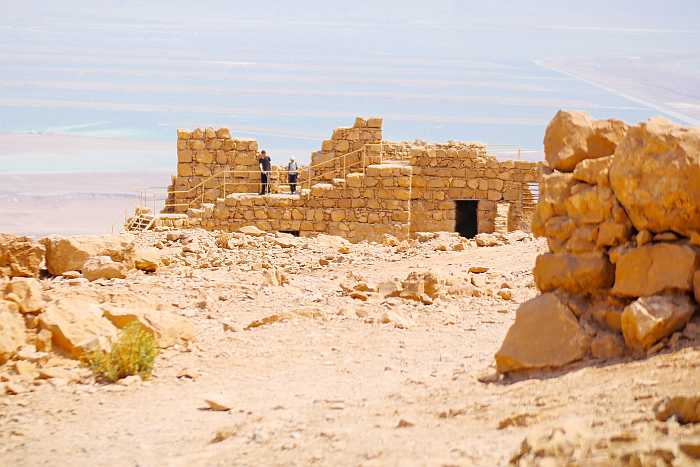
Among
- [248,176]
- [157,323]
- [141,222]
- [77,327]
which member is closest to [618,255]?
[157,323]

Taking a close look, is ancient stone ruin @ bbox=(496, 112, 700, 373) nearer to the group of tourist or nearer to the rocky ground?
the rocky ground

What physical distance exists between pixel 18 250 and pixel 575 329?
25.0 feet

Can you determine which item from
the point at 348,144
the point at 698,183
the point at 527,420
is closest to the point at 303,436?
the point at 527,420

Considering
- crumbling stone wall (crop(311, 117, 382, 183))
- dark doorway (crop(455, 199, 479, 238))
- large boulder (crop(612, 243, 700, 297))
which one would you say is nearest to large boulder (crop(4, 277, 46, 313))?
large boulder (crop(612, 243, 700, 297))

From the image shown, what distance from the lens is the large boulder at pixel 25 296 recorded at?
959cm

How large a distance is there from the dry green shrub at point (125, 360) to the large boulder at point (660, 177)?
3.69 m

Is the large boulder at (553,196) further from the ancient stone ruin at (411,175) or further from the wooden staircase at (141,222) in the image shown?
the ancient stone ruin at (411,175)

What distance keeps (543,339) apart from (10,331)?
13.7ft

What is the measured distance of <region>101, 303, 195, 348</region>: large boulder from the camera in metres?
9.57

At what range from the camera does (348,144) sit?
23.1 meters

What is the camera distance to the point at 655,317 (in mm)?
6980

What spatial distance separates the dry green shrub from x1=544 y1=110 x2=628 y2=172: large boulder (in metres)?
3.31

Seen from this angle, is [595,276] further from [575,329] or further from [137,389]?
[137,389]

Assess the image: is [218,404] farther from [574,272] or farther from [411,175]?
[411,175]
